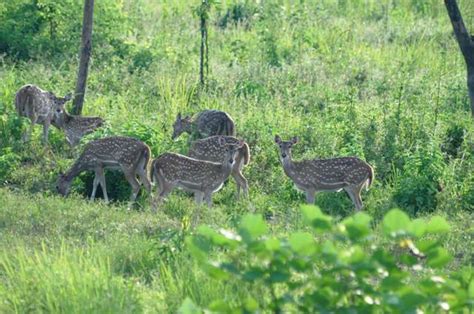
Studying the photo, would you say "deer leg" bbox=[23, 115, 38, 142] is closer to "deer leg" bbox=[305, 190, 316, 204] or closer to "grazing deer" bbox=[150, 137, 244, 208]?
"grazing deer" bbox=[150, 137, 244, 208]

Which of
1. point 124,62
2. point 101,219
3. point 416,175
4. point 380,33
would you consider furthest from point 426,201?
point 380,33

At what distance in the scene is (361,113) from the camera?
18.1 metres

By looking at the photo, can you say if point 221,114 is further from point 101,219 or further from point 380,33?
point 380,33

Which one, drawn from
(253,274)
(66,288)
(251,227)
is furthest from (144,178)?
(251,227)

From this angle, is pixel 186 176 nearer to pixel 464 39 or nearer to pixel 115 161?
pixel 115 161

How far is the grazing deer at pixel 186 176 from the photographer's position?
15.4m

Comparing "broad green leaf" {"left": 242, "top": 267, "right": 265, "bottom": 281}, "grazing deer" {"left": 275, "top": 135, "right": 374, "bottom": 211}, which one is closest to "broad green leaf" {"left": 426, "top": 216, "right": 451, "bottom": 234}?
"broad green leaf" {"left": 242, "top": 267, "right": 265, "bottom": 281}

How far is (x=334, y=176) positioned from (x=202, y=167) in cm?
172

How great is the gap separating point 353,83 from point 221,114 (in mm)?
4024

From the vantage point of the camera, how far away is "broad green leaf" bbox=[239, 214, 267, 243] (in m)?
7.19

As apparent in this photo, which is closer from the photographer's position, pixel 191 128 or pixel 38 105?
pixel 191 128

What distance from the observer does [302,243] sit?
23.5ft

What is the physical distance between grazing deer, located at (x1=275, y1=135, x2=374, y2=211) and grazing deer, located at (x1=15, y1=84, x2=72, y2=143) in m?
4.27

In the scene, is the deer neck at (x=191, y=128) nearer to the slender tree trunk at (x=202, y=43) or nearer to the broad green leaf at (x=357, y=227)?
the slender tree trunk at (x=202, y=43)
